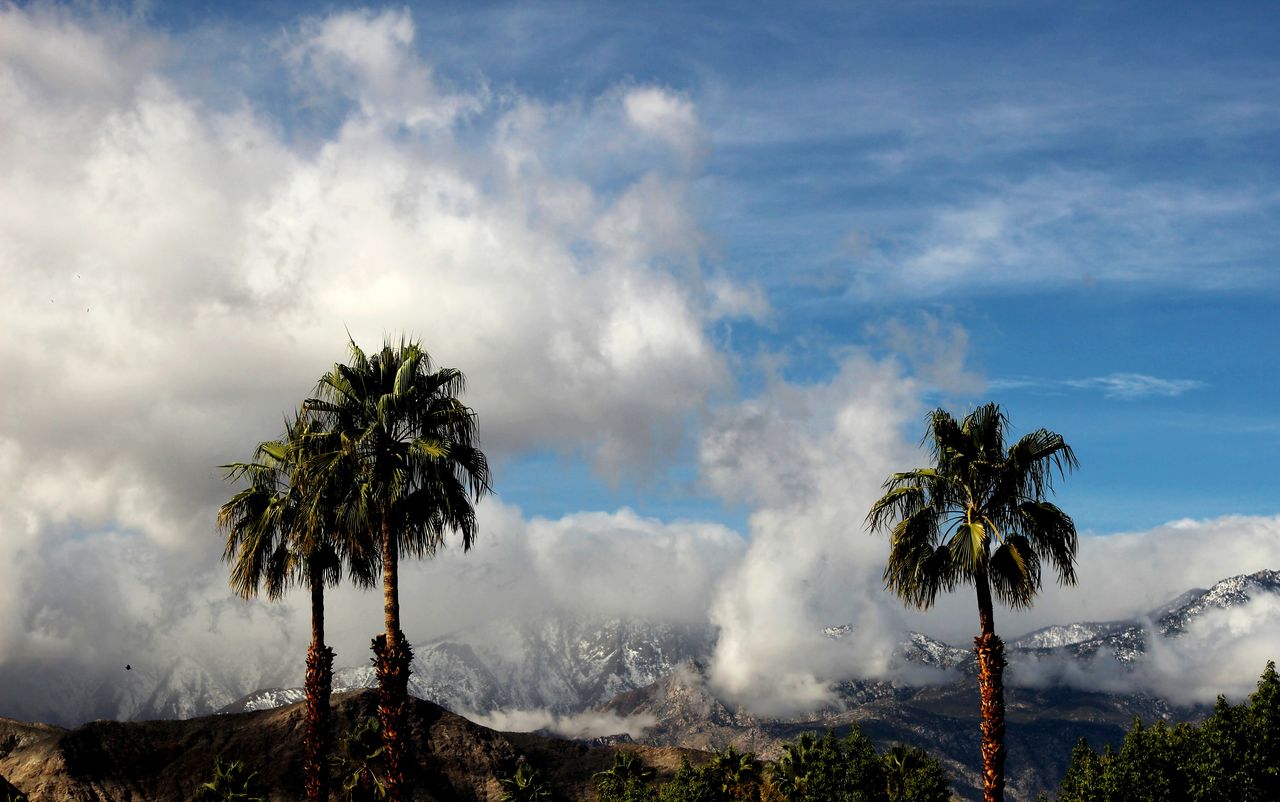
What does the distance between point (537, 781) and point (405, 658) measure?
10255 centimetres

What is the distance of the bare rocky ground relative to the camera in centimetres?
12562

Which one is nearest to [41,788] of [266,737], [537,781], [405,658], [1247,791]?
[266,737]

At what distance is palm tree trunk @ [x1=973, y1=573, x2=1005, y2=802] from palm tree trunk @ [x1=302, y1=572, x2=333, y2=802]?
23.9 metres

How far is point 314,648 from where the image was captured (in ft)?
156

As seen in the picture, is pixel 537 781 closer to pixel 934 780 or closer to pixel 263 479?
pixel 934 780

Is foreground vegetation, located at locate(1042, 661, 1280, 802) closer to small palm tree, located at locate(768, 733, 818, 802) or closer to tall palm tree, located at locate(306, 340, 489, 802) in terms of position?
tall palm tree, located at locate(306, 340, 489, 802)

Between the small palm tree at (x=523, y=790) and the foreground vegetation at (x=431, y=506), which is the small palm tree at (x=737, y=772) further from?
the foreground vegetation at (x=431, y=506)

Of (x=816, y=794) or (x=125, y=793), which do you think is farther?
(x=125, y=793)

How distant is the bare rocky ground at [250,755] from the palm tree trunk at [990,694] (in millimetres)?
97001

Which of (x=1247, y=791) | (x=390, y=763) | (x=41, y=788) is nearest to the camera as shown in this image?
(x=390, y=763)

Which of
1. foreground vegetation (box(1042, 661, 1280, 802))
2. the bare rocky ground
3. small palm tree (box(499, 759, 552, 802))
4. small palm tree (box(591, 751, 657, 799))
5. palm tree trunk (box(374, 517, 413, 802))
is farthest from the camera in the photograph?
small palm tree (box(499, 759, 552, 802))

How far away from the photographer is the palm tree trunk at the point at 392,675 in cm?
3594

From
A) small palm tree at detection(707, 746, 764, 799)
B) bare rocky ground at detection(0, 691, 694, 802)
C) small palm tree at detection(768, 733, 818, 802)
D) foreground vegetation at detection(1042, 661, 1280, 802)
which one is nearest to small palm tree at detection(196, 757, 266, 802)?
bare rocky ground at detection(0, 691, 694, 802)

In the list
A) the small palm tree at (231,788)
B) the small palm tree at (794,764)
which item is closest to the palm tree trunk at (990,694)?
the small palm tree at (231,788)
